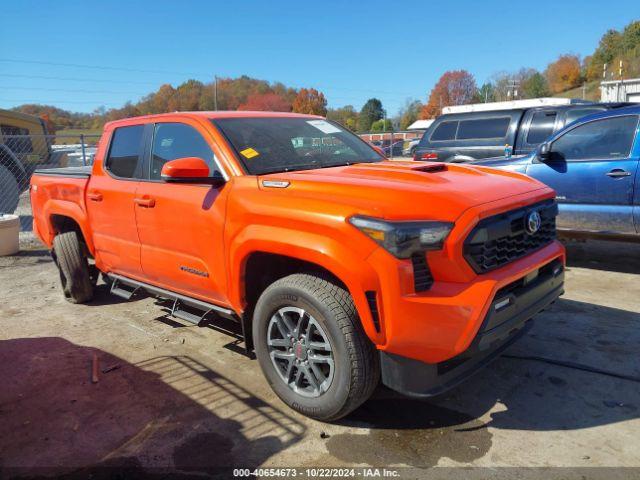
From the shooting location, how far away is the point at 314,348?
9.71 feet

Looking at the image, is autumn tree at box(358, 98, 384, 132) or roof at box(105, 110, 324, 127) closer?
roof at box(105, 110, 324, 127)

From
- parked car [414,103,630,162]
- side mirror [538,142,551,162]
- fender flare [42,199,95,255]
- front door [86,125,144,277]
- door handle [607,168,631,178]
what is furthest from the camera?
parked car [414,103,630,162]

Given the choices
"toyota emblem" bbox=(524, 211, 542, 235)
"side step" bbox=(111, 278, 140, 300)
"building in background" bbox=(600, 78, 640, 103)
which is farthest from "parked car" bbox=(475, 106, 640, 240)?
"building in background" bbox=(600, 78, 640, 103)

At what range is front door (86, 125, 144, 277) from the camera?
4.28 metres

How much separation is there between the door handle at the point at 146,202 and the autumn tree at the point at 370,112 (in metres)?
96.1

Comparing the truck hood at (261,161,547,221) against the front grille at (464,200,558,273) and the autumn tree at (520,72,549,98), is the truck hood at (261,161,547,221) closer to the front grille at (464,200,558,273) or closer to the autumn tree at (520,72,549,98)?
the front grille at (464,200,558,273)

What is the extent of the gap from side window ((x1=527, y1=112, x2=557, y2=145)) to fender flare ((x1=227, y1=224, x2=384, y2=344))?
22.1 feet

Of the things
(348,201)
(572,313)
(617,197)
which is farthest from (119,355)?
(617,197)

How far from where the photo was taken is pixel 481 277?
2.67 metres

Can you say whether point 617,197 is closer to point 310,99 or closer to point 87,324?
point 87,324

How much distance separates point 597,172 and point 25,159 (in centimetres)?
1285

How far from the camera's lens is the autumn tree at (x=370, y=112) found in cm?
10106

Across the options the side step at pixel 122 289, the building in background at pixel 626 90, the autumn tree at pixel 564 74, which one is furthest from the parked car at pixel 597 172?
the autumn tree at pixel 564 74

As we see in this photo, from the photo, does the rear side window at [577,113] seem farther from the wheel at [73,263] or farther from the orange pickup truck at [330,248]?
the wheel at [73,263]
